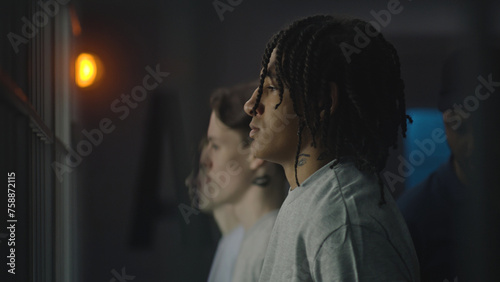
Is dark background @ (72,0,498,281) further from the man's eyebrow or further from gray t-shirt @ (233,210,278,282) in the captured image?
the man's eyebrow

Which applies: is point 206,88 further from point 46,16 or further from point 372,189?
point 372,189

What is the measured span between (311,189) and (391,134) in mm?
240

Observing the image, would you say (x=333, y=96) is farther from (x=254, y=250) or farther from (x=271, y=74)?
(x=254, y=250)

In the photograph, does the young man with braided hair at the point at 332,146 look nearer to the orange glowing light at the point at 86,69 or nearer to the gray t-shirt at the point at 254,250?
the gray t-shirt at the point at 254,250

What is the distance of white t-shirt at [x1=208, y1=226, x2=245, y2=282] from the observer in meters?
1.56

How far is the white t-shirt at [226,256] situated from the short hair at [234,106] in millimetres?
313

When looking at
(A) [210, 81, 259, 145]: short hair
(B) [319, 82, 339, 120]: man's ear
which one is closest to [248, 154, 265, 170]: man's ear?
(A) [210, 81, 259, 145]: short hair

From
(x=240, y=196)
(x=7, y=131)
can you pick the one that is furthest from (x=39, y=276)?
(x=240, y=196)

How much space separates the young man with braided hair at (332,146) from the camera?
0.85 m

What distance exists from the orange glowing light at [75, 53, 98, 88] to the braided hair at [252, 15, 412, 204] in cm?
83

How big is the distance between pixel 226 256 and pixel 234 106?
50cm

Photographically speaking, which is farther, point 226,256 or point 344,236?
point 226,256

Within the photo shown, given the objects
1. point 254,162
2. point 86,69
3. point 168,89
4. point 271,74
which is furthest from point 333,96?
point 86,69

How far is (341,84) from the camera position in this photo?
3.13 ft
